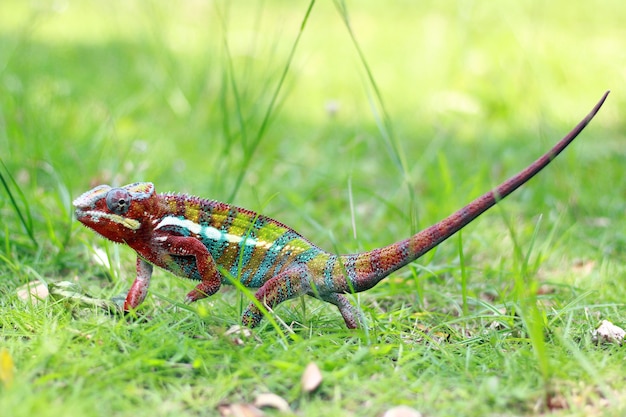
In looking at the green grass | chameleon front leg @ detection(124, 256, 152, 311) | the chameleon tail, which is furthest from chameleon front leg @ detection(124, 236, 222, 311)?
the chameleon tail

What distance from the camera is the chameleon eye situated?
2.95 metres

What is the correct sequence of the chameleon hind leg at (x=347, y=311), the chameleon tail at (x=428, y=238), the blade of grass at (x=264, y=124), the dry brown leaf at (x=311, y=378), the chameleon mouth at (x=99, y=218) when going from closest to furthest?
the dry brown leaf at (x=311, y=378) → the chameleon tail at (x=428, y=238) → the chameleon mouth at (x=99, y=218) → the chameleon hind leg at (x=347, y=311) → the blade of grass at (x=264, y=124)

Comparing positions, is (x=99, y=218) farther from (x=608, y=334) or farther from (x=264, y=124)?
(x=608, y=334)

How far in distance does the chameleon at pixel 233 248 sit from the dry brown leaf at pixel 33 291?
48 cm

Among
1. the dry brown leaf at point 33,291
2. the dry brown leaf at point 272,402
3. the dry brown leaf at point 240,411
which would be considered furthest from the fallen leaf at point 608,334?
the dry brown leaf at point 33,291

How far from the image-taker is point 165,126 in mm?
6480

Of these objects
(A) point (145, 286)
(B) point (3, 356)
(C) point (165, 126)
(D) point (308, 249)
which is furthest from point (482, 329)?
(C) point (165, 126)

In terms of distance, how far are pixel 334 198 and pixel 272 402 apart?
3.05 m

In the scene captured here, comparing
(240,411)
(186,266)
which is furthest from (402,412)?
(186,266)

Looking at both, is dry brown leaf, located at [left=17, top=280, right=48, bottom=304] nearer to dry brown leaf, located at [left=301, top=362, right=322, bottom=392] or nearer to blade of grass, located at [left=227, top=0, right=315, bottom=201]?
blade of grass, located at [left=227, top=0, right=315, bottom=201]

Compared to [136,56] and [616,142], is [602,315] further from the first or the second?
[136,56]

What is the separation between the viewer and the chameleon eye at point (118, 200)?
2945 mm

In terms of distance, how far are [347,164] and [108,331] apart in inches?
140

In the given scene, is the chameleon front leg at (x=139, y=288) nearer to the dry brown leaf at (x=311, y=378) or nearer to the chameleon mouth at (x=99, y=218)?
the chameleon mouth at (x=99, y=218)
